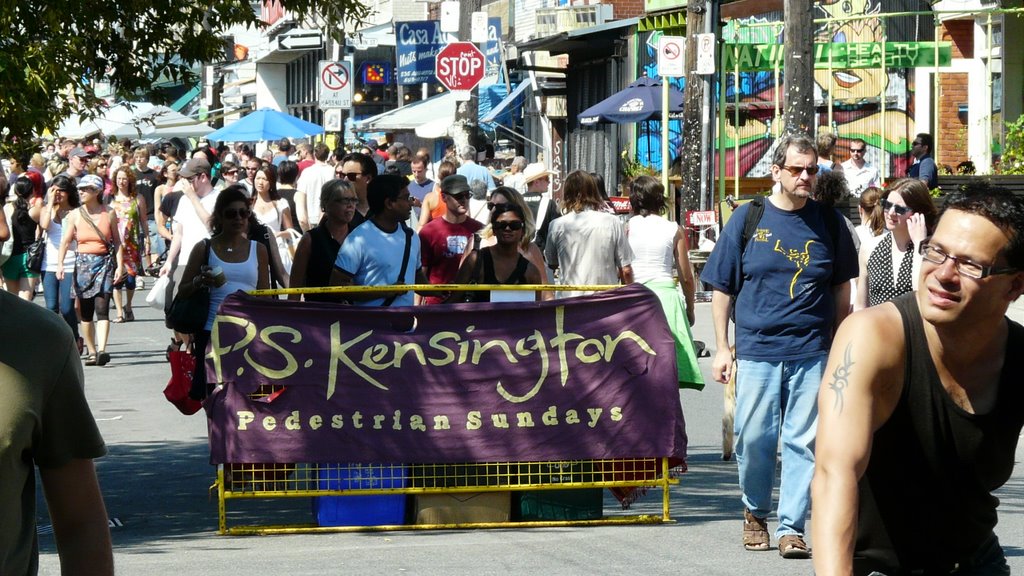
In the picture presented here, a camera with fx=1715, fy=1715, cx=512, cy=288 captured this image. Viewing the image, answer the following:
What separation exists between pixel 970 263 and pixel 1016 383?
33 centimetres

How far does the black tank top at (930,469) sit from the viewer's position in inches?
140

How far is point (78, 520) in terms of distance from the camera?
124 inches

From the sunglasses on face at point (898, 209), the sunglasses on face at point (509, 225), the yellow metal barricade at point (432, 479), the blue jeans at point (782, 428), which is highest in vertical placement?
the sunglasses on face at point (898, 209)

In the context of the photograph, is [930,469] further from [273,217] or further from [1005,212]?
[273,217]

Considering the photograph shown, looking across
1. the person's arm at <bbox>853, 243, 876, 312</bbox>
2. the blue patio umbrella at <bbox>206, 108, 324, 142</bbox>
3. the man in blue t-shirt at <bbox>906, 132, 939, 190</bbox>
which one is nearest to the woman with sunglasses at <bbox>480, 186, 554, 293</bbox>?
the person's arm at <bbox>853, 243, 876, 312</bbox>

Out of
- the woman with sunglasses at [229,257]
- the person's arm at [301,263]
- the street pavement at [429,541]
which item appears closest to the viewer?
the street pavement at [429,541]

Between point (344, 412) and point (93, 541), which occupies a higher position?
point (93, 541)

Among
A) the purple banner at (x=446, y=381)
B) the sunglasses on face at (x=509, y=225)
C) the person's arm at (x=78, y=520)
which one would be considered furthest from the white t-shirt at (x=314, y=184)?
the person's arm at (x=78, y=520)

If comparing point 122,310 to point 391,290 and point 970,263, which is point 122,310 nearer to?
point 391,290

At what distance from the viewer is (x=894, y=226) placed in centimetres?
854

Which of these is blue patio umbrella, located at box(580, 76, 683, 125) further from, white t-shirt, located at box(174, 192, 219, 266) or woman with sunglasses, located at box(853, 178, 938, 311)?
woman with sunglasses, located at box(853, 178, 938, 311)

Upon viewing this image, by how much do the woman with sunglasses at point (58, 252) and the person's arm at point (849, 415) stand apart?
13.2 m

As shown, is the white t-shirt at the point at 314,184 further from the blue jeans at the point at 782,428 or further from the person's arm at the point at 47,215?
the blue jeans at the point at 782,428

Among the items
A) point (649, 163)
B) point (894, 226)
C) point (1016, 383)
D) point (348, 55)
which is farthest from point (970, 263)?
point (348, 55)
